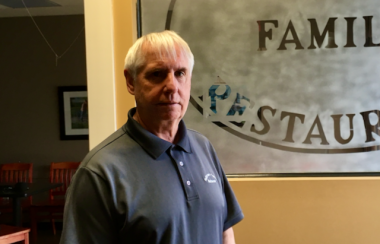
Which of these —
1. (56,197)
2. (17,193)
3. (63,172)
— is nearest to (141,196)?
(17,193)

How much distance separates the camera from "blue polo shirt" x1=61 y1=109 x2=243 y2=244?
2.98ft

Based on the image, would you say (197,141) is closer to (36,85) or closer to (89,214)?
(89,214)

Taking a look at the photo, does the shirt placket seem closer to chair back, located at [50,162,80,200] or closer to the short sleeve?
the short sleeve

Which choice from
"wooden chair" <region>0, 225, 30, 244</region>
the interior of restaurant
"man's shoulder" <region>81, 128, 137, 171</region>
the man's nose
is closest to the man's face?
the man's nose

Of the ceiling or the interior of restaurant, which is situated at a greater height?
the ceiling

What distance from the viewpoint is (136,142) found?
1.03 m

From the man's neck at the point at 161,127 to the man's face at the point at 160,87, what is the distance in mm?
23

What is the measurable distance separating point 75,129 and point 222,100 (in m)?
3.64

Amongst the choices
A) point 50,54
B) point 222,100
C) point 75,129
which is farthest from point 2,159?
point 222,100

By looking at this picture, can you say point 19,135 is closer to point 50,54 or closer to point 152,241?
point 50,54

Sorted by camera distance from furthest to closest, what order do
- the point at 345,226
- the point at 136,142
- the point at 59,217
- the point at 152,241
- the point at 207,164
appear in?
1. the point at 59,217
2. the point at 345,226
3. the point at 207,164
4. the point at 136,142
5. the point at 152,241

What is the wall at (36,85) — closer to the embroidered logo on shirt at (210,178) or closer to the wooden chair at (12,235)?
the wooden chair at (12,235)

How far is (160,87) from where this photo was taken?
1.02m

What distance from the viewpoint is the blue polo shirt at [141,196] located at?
91 centimetres
